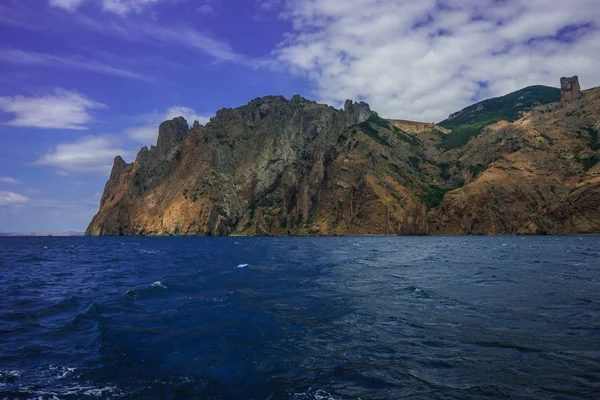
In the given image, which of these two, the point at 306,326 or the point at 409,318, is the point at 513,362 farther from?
the point at 306,326

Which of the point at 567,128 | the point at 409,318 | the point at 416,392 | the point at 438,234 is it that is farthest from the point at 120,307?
the point at 567,128

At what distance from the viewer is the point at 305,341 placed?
656 inches

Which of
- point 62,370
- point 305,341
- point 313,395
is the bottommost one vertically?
point 305,341

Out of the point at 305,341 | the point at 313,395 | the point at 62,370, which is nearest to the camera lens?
the point at 313,395

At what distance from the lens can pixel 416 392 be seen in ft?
37.0

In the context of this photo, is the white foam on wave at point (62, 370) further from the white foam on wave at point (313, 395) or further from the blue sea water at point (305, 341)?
the white foam on wave at point (313, 395)

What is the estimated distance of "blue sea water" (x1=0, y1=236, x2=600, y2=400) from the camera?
11.9 m

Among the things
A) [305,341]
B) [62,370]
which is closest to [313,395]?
[305,341]

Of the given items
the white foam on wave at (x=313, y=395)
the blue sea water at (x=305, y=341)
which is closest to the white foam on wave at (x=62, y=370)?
the blue sea water at (x=305, y=341)

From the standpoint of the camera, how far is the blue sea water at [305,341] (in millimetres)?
11859

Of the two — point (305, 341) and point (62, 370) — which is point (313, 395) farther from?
point (62, 370)

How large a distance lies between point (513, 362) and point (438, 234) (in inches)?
7023

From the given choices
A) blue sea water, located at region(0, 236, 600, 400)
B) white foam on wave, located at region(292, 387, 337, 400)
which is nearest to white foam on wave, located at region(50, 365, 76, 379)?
blue sea water, located at region(0, 236, 600, 400)

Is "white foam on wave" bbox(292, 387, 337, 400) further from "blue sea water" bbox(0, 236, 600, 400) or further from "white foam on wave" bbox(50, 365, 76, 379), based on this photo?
"white foam on wave" bbox(50, 365, 76, 379)
